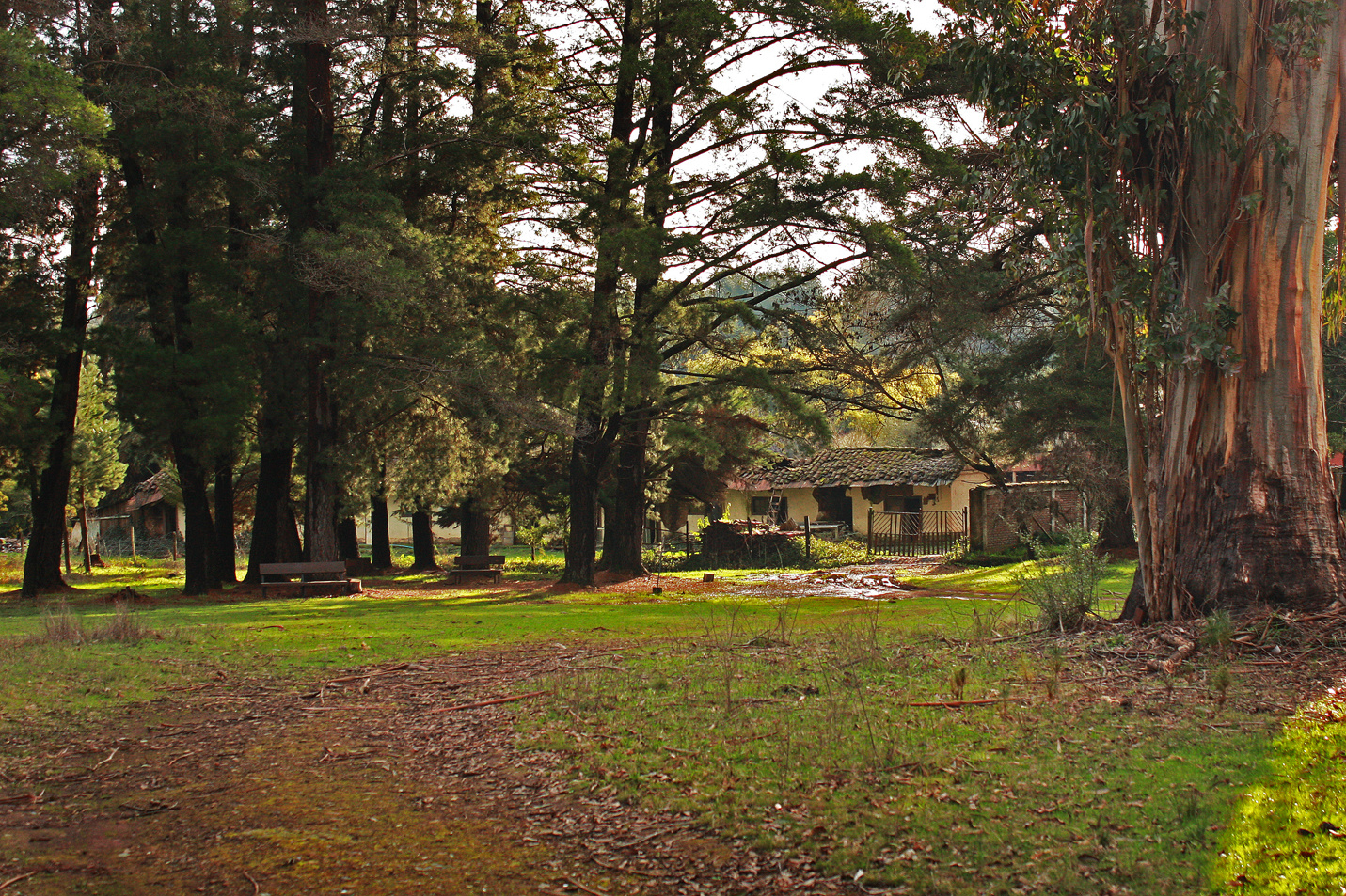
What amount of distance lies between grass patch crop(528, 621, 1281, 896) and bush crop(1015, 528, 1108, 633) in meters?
1.11

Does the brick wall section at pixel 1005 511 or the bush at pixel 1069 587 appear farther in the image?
the brick wall section at pixel 1005 511

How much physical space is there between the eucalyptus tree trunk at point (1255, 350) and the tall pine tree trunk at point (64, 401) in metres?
21.2

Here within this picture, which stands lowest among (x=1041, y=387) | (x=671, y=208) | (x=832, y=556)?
(x=832, y=556)

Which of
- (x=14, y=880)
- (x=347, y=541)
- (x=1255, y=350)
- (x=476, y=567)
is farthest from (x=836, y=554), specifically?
(x=14, y=880)

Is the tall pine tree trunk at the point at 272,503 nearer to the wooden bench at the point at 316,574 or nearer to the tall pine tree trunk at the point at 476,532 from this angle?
the wooden bench at the point at 316,574

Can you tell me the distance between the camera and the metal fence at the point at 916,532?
3484cm

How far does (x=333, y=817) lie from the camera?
518cm

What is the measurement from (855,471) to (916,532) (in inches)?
168

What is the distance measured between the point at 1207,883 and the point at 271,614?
14.5 meters

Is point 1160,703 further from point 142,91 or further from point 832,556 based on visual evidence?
point 832,556

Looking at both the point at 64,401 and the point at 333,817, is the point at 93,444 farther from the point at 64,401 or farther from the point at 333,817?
the point at 333,817

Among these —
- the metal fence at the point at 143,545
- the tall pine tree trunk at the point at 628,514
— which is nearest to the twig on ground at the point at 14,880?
the tall pine tree trunk at the point at 628,514

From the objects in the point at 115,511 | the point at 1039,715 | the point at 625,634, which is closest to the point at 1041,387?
the point at 625,634

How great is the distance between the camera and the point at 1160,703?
6215 millimetres
